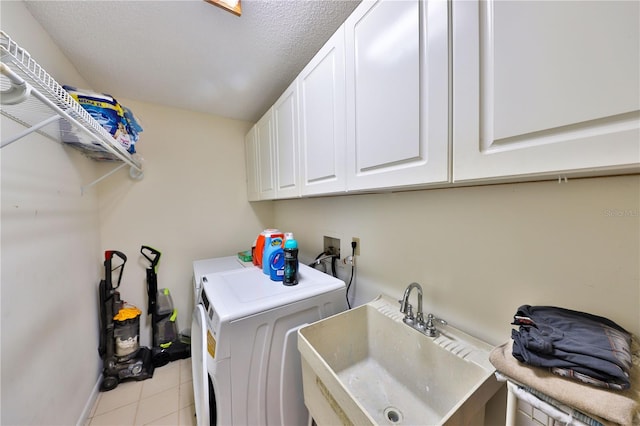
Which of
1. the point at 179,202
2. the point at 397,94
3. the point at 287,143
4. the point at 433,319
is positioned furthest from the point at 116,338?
the point at 397,94

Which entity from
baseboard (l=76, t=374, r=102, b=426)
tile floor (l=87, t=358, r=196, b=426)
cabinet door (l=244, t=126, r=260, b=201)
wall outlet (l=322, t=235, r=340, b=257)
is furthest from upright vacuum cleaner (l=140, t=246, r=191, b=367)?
wall outlet (l=322, t=235, r=340, b=257)

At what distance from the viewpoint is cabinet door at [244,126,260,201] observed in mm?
2205

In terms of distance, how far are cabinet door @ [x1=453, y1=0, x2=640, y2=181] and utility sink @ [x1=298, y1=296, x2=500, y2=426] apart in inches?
27.6

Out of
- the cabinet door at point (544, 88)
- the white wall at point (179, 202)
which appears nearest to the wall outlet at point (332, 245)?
the cabinet door at point (544, 88)

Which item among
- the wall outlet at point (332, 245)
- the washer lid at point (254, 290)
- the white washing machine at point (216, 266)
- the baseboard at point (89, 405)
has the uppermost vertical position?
the wall outlet at point (332, 245)

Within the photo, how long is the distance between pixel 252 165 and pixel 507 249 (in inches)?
87.0

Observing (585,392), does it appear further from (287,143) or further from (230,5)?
(230,5)

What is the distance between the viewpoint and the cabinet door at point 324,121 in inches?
40.9

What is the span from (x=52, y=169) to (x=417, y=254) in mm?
2109

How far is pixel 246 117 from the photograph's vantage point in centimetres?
245

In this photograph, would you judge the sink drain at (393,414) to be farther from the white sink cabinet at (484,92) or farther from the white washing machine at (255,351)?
the white sink cabinet at (484,92)

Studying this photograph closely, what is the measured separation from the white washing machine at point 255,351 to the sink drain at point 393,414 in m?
0.44

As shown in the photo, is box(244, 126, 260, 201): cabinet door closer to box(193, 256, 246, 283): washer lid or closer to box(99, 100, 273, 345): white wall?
box(99, 100, 273, 345): white wall

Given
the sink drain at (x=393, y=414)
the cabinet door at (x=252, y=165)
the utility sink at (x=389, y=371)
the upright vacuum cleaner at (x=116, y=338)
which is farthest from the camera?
the cabinet door at (x=252, y=165)
